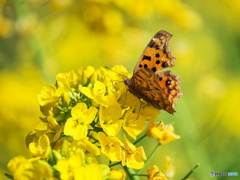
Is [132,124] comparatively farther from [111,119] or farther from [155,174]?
[155,174]

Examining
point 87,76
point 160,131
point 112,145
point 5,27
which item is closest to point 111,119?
point 112,145

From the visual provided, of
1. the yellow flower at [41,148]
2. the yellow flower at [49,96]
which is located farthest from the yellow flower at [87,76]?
the yellow flower at [41,148]

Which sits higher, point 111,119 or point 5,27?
point 5,27

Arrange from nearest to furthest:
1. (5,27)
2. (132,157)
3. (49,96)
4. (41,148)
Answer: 1. (41,148)
2. (132,157)
3. (49,96)
4. (5,27)

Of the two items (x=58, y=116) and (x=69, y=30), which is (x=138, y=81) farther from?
(x=69, y=30)

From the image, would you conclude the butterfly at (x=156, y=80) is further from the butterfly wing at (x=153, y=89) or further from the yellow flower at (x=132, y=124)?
the yellow flower at (x=132, y=124)
